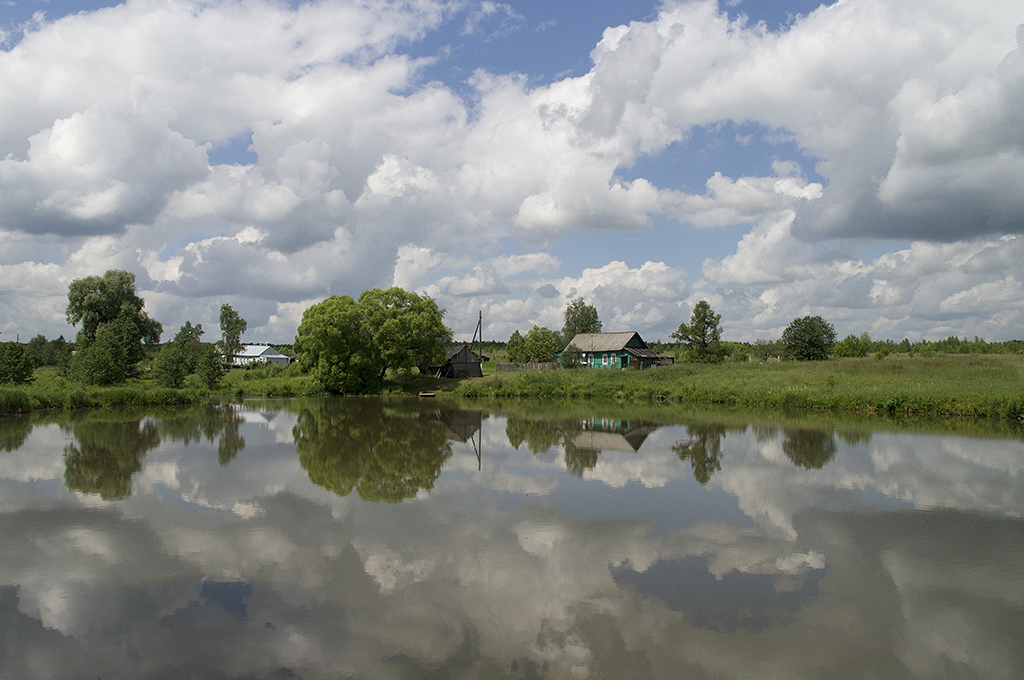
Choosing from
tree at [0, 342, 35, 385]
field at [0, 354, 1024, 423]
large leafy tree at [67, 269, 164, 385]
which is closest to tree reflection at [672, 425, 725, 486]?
field at [0, 354, 1024, 423]

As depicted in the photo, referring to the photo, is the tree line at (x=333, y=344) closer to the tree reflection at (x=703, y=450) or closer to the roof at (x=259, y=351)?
the tree reflection at (x=703, y=450)

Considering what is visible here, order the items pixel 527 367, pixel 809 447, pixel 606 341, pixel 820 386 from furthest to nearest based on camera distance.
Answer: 1. pixel 606 341
2. pixel 527 367
3. pixel 820 386
4. pixel 809 447

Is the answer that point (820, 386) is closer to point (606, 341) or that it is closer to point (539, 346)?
point (606, 341)

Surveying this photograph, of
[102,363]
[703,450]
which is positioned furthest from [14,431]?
[703,450]

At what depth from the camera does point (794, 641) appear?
5.60 m

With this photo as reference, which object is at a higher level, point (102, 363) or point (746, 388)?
point (102, 363)

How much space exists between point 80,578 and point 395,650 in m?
4.59

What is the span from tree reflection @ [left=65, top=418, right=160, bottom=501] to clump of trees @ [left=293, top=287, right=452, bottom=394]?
2069cm

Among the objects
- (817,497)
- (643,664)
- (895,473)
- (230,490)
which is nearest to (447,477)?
(230,490)

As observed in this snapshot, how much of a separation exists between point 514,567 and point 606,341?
55787mm

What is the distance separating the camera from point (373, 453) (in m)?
16.9

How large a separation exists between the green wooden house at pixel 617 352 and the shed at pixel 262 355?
57077 mm

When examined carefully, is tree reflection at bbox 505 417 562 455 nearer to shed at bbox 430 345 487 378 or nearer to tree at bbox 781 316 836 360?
shed at bbox 430 345 487 378

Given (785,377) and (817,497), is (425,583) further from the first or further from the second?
(785,377)
